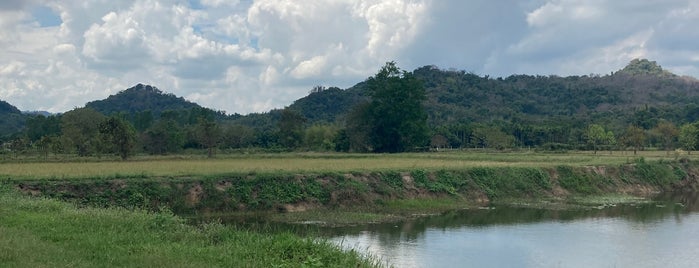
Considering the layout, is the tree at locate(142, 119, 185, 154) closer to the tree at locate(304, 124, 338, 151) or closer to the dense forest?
the dense forest

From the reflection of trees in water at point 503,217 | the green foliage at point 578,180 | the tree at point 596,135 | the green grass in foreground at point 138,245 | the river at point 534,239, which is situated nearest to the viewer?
the green grass in foreground at point 138,245

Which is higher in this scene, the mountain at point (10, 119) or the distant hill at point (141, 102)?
the distant hill at point (141, 102)

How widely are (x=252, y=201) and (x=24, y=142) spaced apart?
44996mm

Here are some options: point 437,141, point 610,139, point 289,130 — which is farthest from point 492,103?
point 289,130

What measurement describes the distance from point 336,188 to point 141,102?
14981 centimetres

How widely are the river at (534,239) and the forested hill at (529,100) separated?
79383 mm

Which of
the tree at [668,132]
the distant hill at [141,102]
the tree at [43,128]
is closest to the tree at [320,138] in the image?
the tree at [43,128]

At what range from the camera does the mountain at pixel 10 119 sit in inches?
5054

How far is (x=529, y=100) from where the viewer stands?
16025 centimetres

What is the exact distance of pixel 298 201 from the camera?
31.7m

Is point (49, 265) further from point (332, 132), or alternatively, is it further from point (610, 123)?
point (610, 123)

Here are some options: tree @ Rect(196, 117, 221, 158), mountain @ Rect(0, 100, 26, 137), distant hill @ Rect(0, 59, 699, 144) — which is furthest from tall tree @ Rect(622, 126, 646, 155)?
mountain @ Rect(0, 100, 26, 137)

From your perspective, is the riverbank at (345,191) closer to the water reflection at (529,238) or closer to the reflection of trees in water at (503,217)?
the reflection of trees in water at (503,217)

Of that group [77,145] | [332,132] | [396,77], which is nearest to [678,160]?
[396,77]
